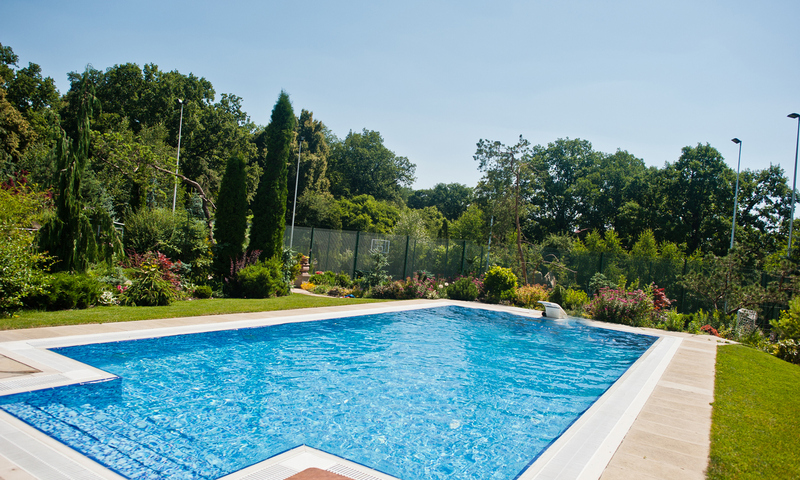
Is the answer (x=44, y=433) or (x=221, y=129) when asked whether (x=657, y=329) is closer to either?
(x=44, y=433)

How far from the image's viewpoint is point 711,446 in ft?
12.9

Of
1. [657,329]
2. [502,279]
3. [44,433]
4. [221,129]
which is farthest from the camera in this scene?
[221,129]

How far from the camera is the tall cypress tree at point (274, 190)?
14133mm

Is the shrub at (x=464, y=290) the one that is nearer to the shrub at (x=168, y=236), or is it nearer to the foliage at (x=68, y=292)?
the shrub at (x=168, y=236)

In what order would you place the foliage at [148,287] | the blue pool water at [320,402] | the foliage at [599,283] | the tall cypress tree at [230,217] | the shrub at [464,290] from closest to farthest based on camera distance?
the blue pool water at [320,402], the foliage at [148,287], the tall cypress tree at [230,217], the foliage at [599,283], the shrub at [464,290]

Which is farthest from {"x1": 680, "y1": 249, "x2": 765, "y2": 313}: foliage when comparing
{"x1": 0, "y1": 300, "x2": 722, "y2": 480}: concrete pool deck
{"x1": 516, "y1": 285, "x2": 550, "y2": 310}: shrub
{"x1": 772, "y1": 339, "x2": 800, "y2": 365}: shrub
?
{"x1": 0, "y1": 300, "x2": 722, "y2": 480}: concrete pool deck

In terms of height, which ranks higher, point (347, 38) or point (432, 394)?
point (347, 38)

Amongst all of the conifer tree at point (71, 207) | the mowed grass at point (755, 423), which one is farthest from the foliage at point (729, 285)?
the conifer tree at point (71, 207)

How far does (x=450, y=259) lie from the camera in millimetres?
20344

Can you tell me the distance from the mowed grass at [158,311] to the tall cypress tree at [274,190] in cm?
204

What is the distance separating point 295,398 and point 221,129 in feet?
116

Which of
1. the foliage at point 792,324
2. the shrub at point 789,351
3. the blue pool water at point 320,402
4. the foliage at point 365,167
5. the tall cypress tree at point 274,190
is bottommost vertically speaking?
the blue pool water at point 320,402

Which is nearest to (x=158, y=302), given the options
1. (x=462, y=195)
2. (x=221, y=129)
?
(x=221, y=129)

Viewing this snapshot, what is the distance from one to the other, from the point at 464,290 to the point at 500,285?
1390mm
